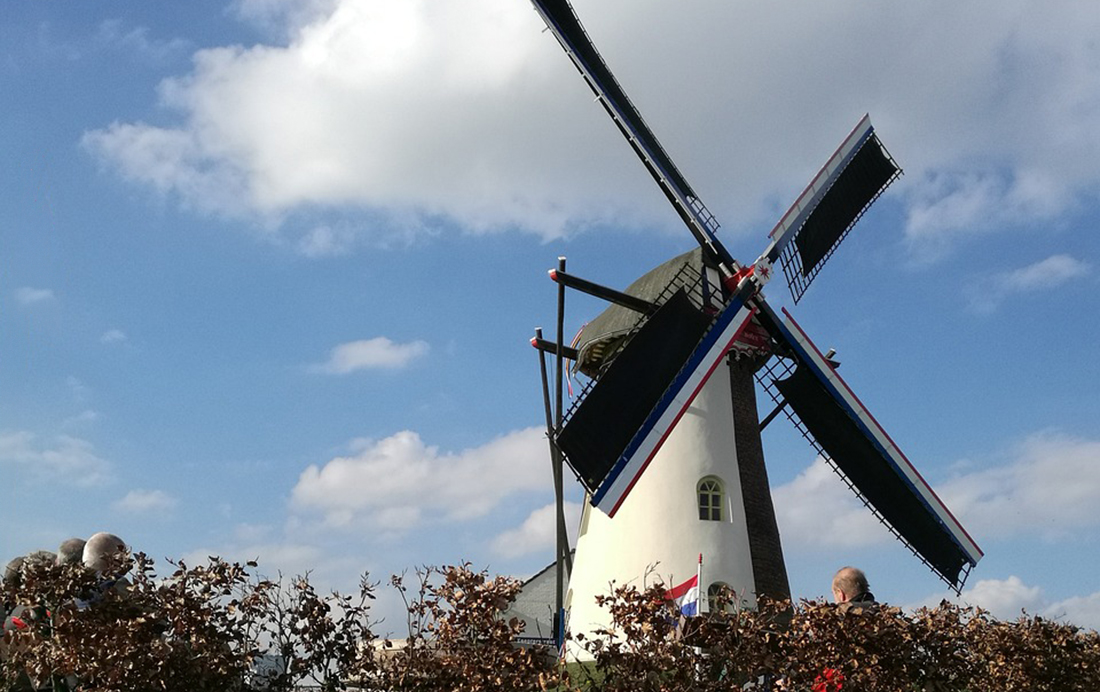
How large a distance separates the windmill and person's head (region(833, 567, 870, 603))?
9238mm

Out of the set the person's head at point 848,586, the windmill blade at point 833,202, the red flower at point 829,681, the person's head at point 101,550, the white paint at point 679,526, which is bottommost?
the red flower at point 829,681

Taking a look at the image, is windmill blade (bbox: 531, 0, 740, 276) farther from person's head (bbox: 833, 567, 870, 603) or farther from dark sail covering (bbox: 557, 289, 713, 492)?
person's head (bbox: 833, 567, 870, 603)

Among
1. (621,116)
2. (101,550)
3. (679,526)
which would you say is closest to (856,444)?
(679,526)

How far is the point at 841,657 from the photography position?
865 cm

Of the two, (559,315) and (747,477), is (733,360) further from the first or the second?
(559,315)

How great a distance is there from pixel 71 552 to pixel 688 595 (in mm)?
11717

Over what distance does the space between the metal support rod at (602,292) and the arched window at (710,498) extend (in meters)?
3.53

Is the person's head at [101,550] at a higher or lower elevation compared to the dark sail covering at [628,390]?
lower

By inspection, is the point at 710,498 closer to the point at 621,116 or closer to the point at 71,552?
the point at 621,116

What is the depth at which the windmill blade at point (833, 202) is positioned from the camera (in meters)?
22.5

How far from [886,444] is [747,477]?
134 inches

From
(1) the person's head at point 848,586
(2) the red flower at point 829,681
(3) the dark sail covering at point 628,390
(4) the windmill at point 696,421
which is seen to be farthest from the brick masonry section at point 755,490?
Result: (2) the red flower at point 829,681

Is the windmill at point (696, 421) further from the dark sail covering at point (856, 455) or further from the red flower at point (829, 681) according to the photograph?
the red flower at point (829, 681)

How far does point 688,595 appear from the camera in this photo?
17.9m
